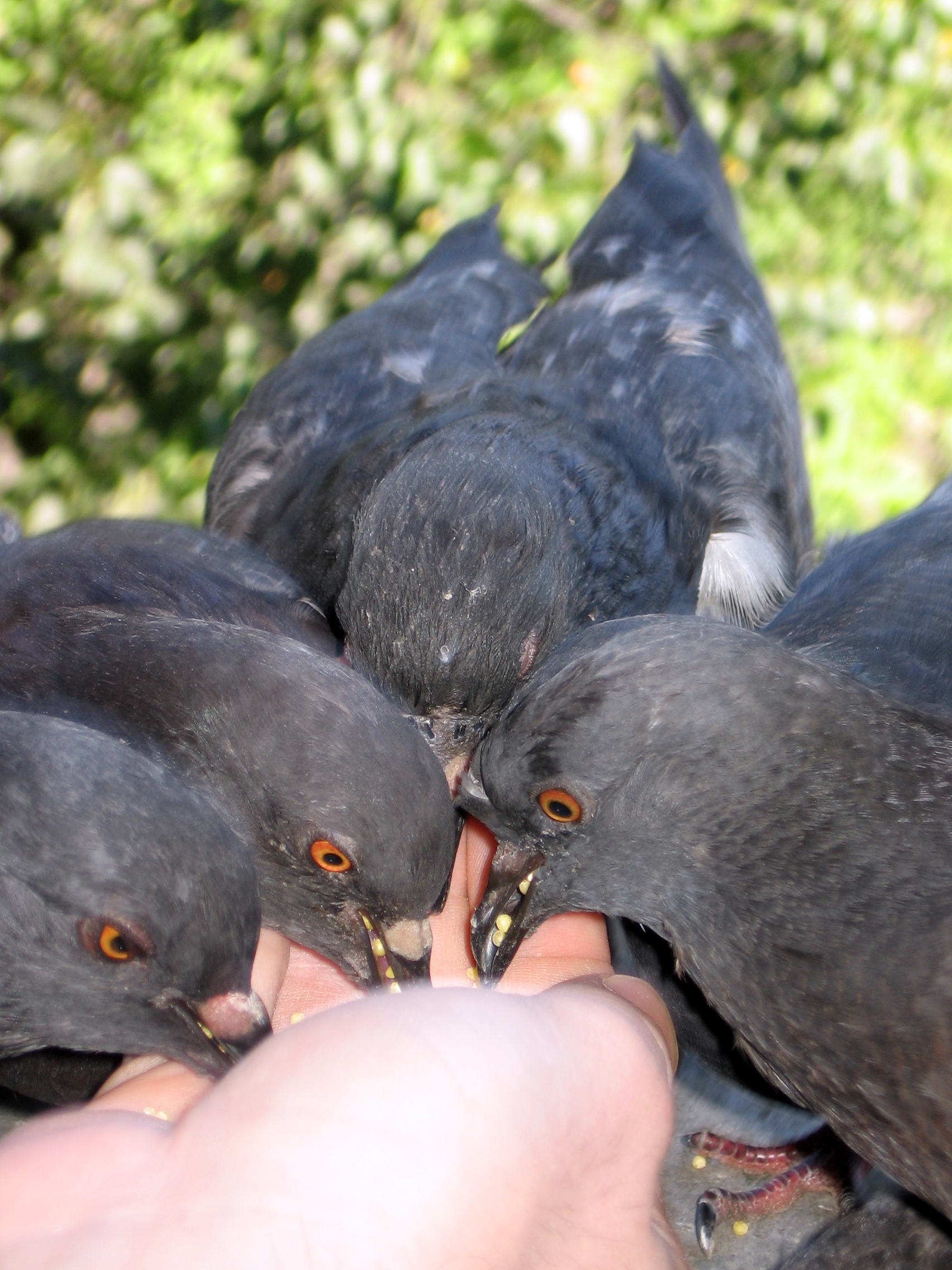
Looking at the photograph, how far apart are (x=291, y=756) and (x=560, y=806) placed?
59 centimetres

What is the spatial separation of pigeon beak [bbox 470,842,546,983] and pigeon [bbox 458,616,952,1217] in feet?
0.60

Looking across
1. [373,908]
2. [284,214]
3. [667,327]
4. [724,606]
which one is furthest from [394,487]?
[284,214]

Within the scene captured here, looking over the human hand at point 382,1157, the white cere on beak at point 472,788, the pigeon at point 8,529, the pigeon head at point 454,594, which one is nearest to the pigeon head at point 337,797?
the white cere on beak at point 472,788

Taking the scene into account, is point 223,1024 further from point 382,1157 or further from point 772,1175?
point 772,1175

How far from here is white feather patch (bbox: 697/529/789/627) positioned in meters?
4.22

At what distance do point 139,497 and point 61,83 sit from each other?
184 cm

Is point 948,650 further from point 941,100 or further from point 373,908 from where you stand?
point 941,100

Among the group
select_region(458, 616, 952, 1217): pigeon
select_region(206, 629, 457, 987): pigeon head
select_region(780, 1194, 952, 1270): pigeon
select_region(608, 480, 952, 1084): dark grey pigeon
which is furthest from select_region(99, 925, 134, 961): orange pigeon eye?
select_region(780, 1194, 952, 1270): pigeon

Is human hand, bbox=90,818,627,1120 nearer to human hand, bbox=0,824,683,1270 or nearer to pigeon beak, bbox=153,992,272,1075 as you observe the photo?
pigeon beak, bbox=153,992,272,1075

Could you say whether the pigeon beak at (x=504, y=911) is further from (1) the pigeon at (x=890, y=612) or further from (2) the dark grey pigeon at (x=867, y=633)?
(1) the pigeon at (x=890, y=612)

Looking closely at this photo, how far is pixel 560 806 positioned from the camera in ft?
9.36

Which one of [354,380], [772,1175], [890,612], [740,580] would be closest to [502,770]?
[890,612]

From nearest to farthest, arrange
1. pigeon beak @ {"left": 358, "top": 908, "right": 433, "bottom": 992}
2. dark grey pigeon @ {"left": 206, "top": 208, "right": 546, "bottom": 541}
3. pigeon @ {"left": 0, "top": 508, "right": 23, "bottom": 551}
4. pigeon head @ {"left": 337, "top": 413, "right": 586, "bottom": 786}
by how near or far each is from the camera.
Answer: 1. pigeon beak @ {"left": 358, "top": 908, "right": 433, "bottom": 992}
2. pigeon head @ {"left": 337, "top": 413, "right": 586, "bottom": 786}
3. pigeon @ {"left": 0, "top": 508, "right": 23, "bottom": 551}
4. dark grey pigeon @ {"left": 206, "top": 208, "right": 546, "bottom": 541}

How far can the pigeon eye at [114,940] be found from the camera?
7.93 feet
